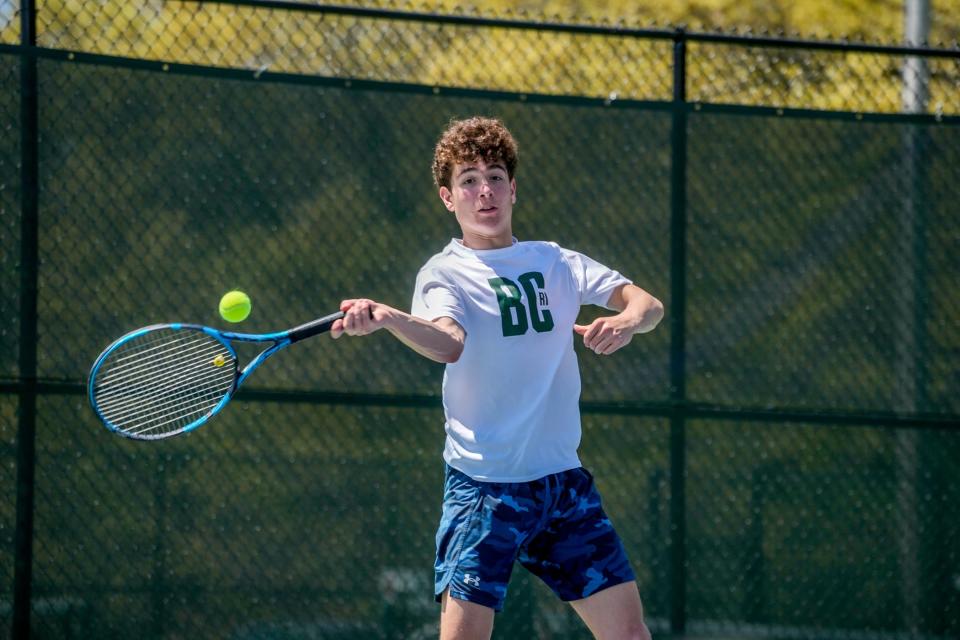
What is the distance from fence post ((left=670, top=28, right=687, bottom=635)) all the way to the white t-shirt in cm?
153

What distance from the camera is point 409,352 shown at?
501 cm

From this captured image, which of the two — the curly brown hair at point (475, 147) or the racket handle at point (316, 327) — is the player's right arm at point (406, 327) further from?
the curly brown hair at point (475, 147)

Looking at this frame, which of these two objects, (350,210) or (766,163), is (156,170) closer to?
(350,210)

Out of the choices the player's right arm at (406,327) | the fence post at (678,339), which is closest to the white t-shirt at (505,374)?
the player's right arm at (406,327)

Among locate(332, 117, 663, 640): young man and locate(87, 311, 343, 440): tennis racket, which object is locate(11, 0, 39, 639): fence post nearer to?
locate(87, 311, 343, 440): tennis racket

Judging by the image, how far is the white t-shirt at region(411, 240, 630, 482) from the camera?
3.63 m

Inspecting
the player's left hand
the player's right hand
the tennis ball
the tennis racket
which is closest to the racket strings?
the tennis racket

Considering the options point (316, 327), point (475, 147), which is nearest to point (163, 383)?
point (316, 327)

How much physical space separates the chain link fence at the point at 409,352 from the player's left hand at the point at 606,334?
5.04 feet

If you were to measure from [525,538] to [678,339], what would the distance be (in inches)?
70.3

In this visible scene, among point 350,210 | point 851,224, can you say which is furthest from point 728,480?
point 350,210

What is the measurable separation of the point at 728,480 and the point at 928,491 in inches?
33.4

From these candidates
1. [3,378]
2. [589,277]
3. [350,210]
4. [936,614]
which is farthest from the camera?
[936,614]

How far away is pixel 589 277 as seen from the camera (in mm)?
3932
